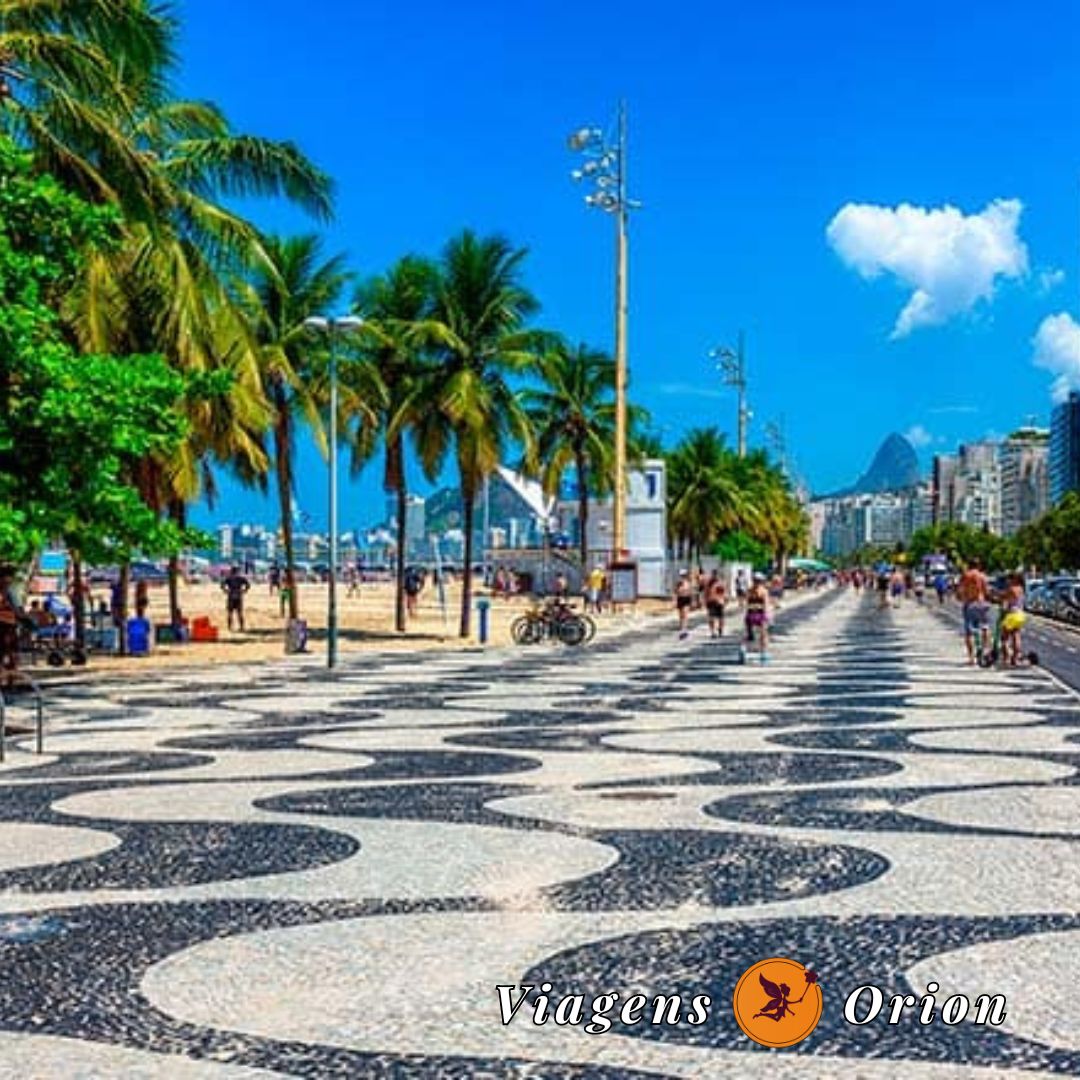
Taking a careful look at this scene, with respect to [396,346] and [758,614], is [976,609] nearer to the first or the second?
[758,614]

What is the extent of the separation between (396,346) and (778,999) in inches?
1192

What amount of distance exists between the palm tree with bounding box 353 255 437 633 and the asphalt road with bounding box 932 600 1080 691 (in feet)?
42.8

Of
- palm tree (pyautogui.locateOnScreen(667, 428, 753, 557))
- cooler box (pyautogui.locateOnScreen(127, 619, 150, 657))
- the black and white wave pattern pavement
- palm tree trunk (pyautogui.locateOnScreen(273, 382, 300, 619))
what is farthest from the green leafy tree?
palm tree (pyautogui.locateOnScreen(667, 428, 753, 557))

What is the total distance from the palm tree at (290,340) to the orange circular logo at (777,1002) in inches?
1079

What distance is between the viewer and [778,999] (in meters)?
5.70

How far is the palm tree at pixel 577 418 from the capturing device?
56094 mm

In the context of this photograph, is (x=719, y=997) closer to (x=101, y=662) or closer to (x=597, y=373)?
(x=101, y=662)

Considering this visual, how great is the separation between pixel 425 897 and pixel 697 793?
392 centimetres

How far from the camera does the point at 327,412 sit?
35.0 m

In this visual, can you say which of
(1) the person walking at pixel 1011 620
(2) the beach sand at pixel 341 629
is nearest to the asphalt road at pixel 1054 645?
(1) the person walking at pixel 1011 620

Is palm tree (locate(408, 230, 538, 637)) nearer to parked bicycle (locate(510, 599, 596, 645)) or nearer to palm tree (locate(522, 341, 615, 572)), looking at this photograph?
parked bicycle (locate(510, 599, 596, 645))

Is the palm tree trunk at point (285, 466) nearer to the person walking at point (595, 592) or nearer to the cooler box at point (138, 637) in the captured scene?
the cooler box at point (138, 637)

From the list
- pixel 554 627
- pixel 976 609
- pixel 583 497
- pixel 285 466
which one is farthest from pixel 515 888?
pixel 583 497

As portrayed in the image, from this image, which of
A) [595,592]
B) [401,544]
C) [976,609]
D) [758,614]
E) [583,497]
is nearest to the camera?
[976,609]
